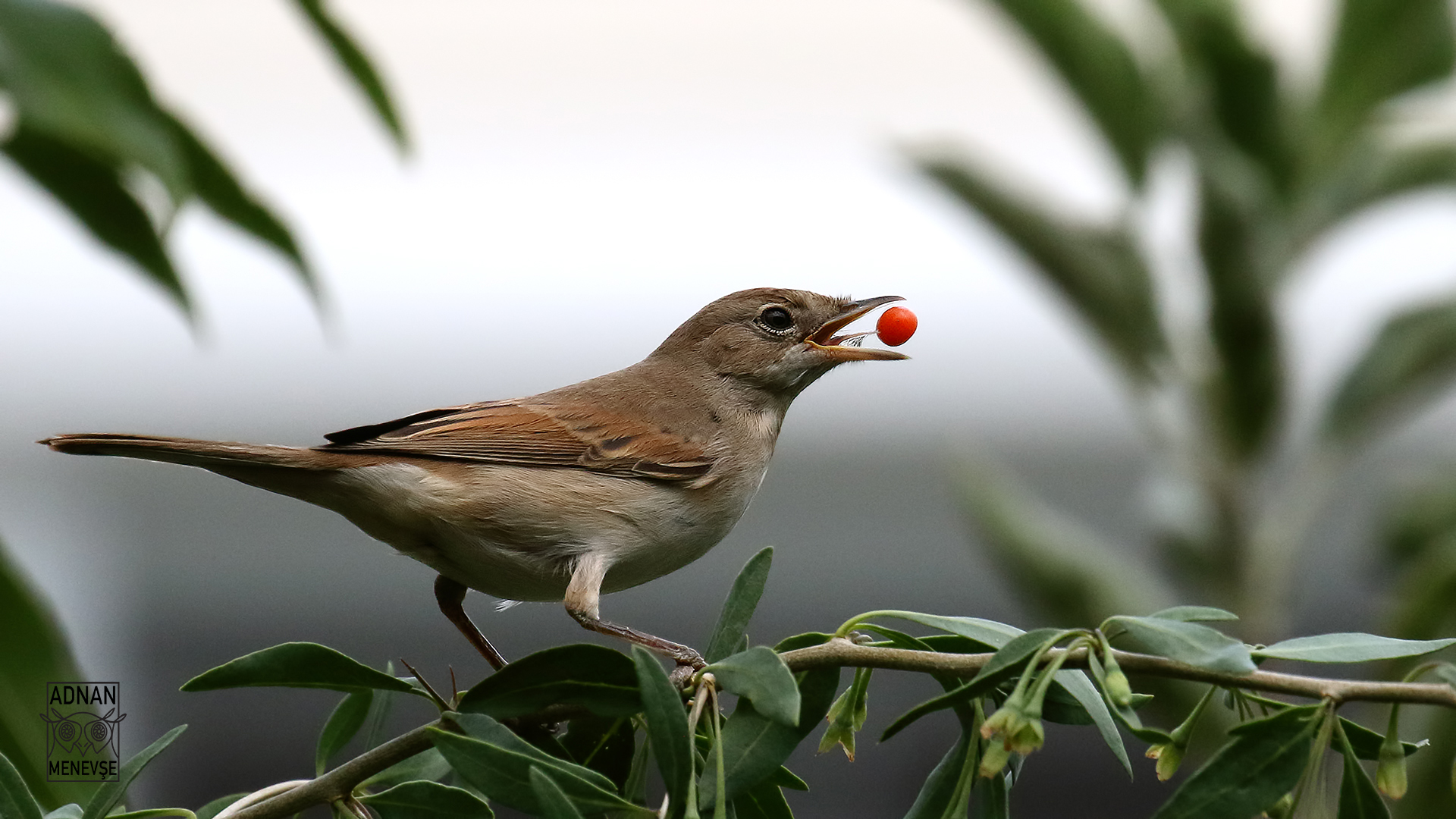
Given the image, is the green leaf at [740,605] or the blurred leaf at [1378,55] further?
the blurred leaf at [1378,55]

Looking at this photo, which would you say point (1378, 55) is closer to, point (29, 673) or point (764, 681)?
point (764, 681)

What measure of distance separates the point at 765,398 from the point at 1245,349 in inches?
69.8

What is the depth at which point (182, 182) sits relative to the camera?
2008mm

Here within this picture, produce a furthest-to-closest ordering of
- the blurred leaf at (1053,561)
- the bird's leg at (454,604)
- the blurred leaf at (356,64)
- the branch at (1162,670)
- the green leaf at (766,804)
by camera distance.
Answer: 1. the blurred leaf at (1053,561)
2. the bird's leg at (454,604)
3. the blurred leaf at (356,64)
4. the green leaf at (766,804)
5. the branch at (1162,670)

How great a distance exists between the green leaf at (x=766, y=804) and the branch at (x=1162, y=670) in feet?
0.95

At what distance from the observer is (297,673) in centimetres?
172

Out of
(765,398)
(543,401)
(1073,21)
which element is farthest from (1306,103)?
(543,401)

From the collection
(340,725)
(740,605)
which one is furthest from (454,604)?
(740,605)

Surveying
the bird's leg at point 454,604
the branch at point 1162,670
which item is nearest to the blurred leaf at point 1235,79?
the bird's leg at point 454,604

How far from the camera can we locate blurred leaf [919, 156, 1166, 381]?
4195 mm

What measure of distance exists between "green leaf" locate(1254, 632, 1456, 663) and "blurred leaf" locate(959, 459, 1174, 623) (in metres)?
2.37

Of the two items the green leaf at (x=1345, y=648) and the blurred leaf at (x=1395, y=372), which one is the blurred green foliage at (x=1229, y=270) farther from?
the green leaf at (x=1345, y=648)

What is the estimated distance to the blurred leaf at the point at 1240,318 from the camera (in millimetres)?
3959

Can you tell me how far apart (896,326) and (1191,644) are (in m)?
1.64
